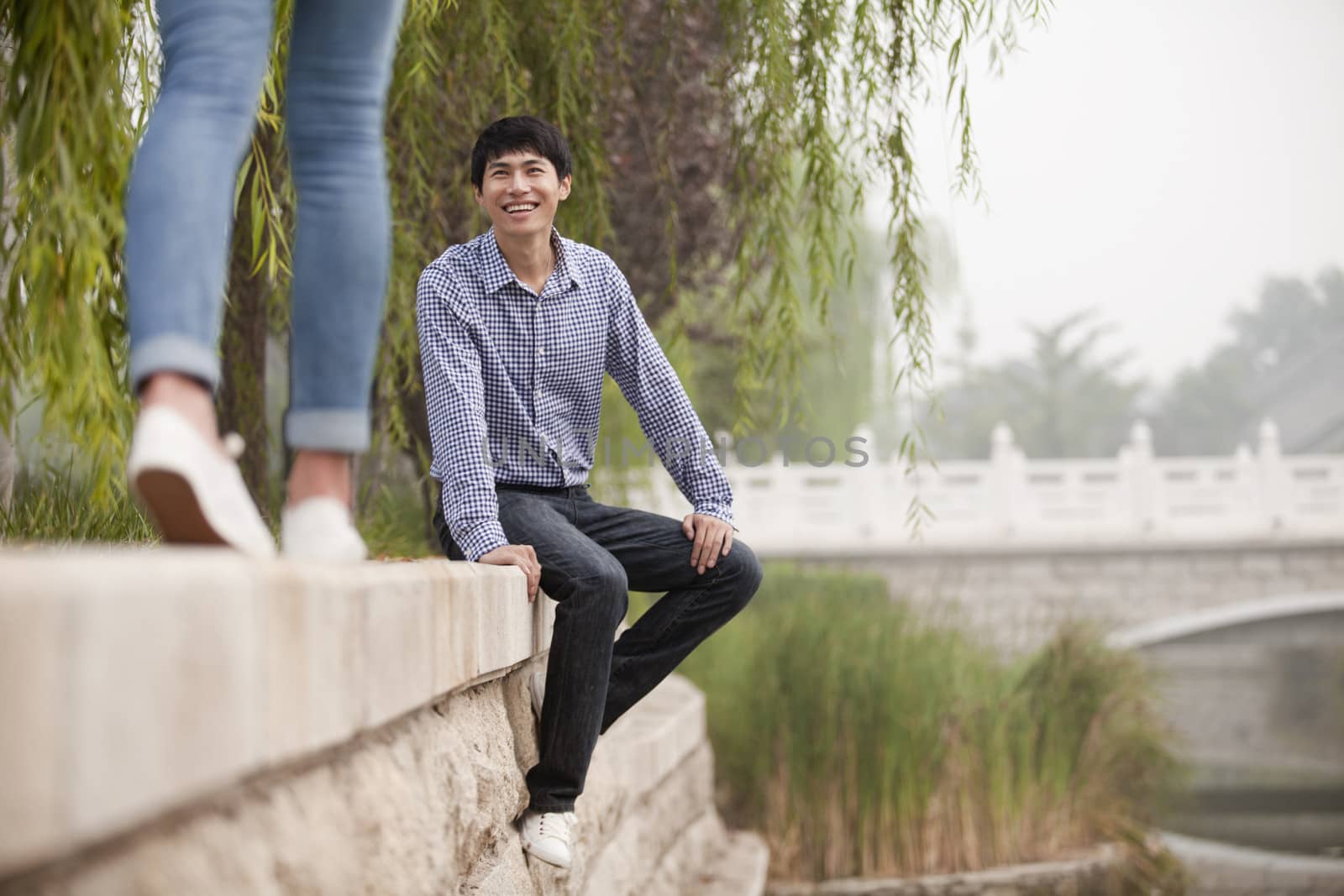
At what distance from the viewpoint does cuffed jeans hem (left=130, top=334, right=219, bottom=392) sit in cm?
119

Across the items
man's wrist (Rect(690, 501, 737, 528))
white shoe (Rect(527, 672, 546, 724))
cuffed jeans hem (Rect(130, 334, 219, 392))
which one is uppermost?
cuffed jeans hem (Rect(130, 334, 219, 392))

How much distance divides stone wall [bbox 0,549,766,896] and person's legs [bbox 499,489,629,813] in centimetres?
23

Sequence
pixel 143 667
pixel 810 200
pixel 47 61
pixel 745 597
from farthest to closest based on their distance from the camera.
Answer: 1. pixel 810 200
2. pixel 745 597
3. pixel 47 61
4. pixel 143 667

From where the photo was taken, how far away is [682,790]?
429 cm

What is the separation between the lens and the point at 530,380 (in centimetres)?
252

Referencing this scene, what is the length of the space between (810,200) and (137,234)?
7.64 ft

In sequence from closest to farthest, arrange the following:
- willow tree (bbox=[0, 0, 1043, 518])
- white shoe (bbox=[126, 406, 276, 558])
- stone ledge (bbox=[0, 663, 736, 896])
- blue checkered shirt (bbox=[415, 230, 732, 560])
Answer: stone ledge (bbox=[0, 663, 736, 896]) → white shoe (bbox=[126, 406, 276, 558]) → blue checkered shirt (bbox=[415, 230, 732, 560]) → willow tree (bbox=[0, 0, 1043, 518])

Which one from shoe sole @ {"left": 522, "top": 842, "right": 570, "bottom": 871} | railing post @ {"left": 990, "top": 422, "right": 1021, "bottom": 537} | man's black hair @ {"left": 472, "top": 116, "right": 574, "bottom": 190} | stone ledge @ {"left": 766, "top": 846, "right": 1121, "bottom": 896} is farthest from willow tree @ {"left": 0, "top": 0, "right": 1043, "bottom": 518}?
railing post @ {"left": 990, "top": 422, "right": 1021, "bottom": 537}

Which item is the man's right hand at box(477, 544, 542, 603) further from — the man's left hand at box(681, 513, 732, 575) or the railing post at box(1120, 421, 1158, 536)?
the railing post at box(1120, 421, 1158, 536)

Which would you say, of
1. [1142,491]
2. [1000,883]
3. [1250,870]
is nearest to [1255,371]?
[1142,491]

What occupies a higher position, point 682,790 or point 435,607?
point 435,607

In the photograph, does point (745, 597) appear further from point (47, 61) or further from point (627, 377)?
point (47, 61)

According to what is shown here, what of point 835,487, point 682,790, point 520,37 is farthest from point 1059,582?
point 520,37

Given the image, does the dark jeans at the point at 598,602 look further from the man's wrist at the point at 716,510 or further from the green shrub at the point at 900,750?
the green shrub at the point at 900,750
